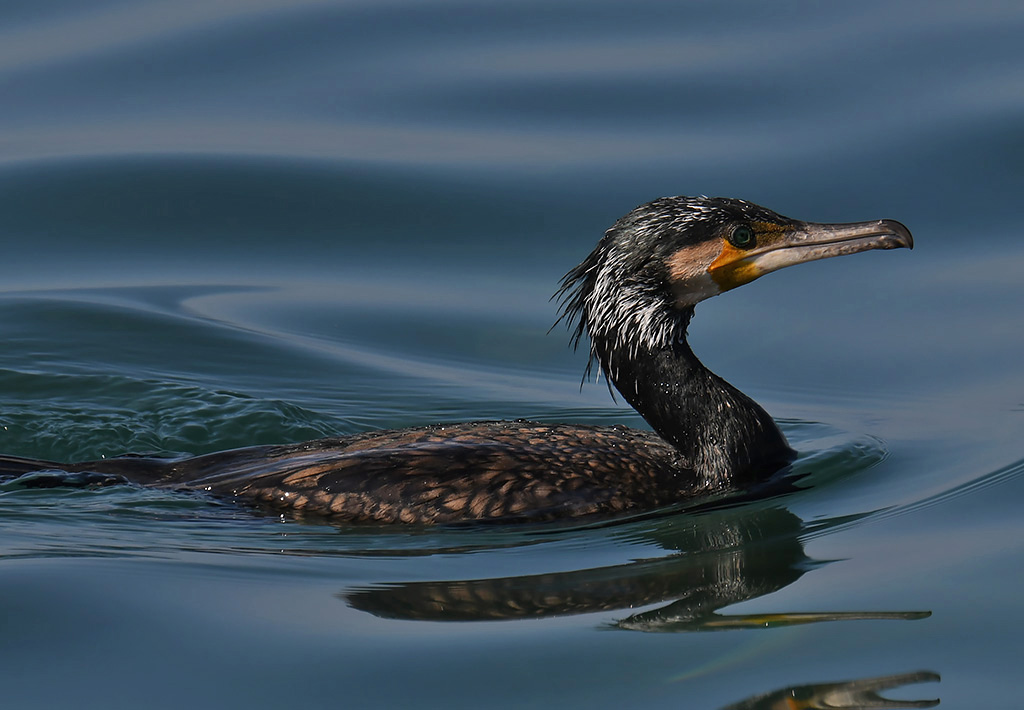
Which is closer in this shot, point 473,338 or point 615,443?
point 615,443

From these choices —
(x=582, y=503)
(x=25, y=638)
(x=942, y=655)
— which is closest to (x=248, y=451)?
(x=582, y=503)

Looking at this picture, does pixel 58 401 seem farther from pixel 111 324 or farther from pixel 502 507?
pixel 502 507

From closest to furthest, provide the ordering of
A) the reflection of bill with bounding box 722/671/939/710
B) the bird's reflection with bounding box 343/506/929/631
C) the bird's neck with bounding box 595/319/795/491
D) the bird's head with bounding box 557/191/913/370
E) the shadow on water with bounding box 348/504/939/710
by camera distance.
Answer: the reflection of bill with bounding box 722/671/939/710
the shadow on water with bounding box 348/504/939/710
the bird's reflection with bounding box 343/506/929/631
the bird's head with bounding box 557/191/913/370
the bird's neck with bounding box 595/319/795/491

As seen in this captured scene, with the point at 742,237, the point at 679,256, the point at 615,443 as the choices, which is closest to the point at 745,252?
the point at 742,237

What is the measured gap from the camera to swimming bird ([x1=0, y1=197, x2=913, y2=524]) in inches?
265

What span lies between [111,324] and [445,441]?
350cm

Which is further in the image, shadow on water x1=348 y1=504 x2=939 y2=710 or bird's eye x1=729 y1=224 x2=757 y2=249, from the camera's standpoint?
bird's eye x1=729 y1=224 x2=757 y2=249

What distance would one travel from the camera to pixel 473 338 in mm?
9664

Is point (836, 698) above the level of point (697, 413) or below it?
below

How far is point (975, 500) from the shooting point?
21.9 feet

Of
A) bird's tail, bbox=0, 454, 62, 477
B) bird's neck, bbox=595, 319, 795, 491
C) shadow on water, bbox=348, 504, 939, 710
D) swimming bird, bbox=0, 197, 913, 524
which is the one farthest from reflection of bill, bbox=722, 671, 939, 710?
bird's tail, bbox=0, 454, 62, 477

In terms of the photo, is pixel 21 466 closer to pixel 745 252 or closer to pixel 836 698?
pixel 745 252

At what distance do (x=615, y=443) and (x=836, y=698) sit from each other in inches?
109

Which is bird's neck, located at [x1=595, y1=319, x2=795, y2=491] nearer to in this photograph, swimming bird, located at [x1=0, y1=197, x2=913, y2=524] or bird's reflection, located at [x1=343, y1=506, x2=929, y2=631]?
swimming bird, located at [x1=0, y1=197, x2=913, y2=524]
